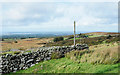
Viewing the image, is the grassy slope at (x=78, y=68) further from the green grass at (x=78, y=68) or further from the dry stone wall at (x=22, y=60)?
the dry stone wall at (x=22, y=60)

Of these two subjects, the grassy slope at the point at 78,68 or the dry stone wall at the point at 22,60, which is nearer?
the grassy slope at the point at 78,68

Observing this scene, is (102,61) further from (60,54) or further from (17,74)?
(17,74)

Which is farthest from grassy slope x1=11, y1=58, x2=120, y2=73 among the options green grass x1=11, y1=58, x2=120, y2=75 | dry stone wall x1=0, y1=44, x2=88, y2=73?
dry stone wall x1=0, y1=44, x2=88, y2=73

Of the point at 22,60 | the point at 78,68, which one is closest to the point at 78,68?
the point at 78,68

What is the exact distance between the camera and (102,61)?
7125 mm

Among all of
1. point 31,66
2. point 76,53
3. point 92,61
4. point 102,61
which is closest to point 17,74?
point 31,66

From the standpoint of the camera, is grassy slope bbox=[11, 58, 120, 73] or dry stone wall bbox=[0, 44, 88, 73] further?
dry stone wall bbox=[0, 44, 88, 73]

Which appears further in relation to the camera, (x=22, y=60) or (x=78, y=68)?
(x=22, y=60)

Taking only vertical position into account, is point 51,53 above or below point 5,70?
above

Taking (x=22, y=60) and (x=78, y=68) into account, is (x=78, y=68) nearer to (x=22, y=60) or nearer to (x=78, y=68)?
(x=78, y=68)

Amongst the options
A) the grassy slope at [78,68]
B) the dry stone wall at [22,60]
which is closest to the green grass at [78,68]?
the grassy slope at [78,68]

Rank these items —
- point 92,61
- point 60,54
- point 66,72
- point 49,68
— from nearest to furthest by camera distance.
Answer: point 66,72
point 92,61
point 49,68
point 60,54

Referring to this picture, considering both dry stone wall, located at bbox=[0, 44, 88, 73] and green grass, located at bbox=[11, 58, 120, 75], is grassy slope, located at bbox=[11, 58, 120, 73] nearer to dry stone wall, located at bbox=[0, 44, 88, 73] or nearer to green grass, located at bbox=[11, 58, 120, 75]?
green grass, located at bbox=[11, 58, 120, 75]

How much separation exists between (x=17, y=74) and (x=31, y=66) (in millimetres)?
1197
